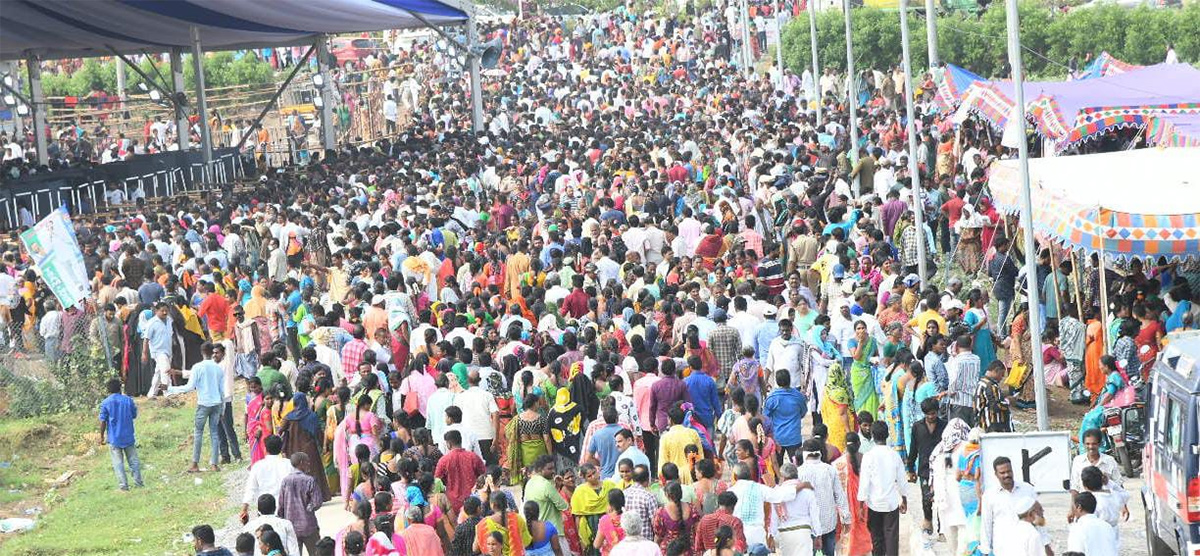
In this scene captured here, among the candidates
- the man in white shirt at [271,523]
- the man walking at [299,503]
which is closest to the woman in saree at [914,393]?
the man walking at [299,503]

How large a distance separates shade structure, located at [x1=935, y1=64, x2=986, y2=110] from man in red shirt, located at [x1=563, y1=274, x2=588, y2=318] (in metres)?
12.2

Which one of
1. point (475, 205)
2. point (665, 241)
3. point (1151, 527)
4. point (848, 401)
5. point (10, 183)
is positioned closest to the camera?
point (1151, 527)

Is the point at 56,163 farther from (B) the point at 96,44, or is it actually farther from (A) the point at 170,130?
(A) the point at 170,130

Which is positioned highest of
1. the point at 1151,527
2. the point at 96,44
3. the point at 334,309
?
the point at 96,44

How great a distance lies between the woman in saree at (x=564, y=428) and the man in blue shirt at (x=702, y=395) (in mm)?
982

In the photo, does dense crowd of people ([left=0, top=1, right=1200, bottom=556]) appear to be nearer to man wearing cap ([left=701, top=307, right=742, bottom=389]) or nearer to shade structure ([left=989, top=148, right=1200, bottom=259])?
man wearing cap ([left=701, top=307, right=742, bottom=389])

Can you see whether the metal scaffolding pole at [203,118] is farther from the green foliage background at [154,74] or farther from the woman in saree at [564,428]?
the woman in saree at [564,428]

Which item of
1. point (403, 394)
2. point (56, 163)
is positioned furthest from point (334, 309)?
point (56, 163)

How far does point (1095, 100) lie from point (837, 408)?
31.5 feet

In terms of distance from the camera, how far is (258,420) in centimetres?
1455

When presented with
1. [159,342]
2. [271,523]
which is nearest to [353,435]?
[271,523]

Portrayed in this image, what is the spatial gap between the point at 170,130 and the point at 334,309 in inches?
1278

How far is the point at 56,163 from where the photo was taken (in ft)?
125

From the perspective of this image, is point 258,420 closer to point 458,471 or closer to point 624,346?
point 458,471
